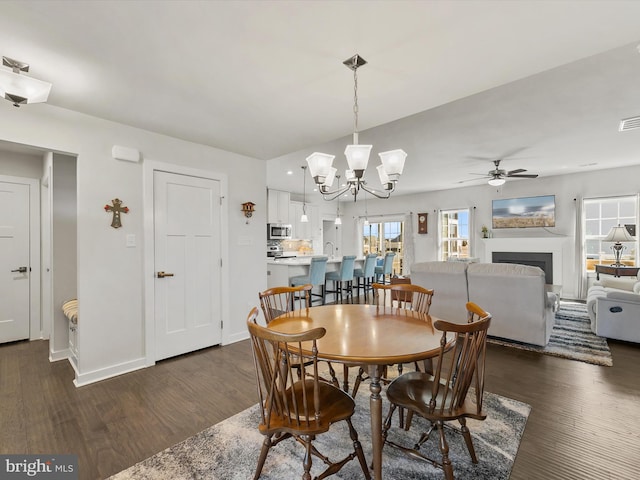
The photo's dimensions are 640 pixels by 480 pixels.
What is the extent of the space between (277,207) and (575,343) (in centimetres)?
637

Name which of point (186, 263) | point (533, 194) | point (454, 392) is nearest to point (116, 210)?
point (186, 263)

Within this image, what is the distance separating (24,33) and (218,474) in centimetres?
273

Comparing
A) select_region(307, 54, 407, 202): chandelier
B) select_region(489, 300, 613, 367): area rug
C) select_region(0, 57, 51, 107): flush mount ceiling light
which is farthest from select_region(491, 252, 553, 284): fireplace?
select_region(0, 57, 51, 107): flush mount ceiling light

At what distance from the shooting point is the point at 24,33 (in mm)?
1684

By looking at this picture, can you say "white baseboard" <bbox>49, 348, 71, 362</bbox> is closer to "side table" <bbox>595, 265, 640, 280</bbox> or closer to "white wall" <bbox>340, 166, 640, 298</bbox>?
"white wall" <bbox>340, 166, 640, 298</bbox>

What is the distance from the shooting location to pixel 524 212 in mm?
6695

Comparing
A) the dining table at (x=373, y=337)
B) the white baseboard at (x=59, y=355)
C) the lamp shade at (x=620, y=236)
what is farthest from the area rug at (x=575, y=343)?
the white baseboard at (x=59, y=355)

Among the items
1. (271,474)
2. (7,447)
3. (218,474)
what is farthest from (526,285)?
(7,447)

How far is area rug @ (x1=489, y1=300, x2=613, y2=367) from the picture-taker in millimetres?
3166

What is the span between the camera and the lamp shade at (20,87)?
5.69 ft

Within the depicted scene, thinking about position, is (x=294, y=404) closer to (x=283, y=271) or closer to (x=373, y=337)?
(x=373, y=337)

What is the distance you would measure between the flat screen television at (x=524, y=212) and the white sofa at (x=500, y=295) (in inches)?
143

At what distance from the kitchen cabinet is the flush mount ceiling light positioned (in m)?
5.66

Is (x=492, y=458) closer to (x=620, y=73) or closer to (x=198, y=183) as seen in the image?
(x=620, y=73)
